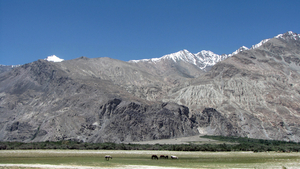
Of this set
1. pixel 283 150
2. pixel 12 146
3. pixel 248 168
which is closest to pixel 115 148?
pixel 12 146

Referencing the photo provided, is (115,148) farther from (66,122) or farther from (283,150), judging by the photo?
(66,122)

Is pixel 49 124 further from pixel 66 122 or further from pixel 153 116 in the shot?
pixel 153 116

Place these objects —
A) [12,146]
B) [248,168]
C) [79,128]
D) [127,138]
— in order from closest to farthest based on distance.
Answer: [248,168] → [12,146] → [127,138] → [79,128]

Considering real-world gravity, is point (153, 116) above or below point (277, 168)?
above

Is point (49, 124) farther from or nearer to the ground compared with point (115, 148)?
farther from the ground

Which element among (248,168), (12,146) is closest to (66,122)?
(12,146)

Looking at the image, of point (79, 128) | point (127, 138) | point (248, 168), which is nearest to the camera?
point (248, 168)

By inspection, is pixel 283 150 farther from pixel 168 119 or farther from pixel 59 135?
pixel 59 135

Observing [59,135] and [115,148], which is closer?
[115,148]

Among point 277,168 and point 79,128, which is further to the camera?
point 79,128
